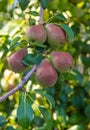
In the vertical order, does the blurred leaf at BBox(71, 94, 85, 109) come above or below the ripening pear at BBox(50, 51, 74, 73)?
below

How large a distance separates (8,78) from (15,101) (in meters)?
0.17

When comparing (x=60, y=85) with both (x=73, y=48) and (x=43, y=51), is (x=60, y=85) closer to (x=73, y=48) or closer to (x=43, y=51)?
(x=73, y=48)

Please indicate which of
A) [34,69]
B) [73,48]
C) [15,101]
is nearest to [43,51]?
[34,69]

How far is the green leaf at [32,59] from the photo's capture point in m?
1.32

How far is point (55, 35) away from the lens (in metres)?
1.31

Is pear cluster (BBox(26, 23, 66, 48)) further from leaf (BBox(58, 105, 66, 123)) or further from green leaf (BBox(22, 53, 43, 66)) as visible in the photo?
leaf (BBox(58, 105, 66, 123))

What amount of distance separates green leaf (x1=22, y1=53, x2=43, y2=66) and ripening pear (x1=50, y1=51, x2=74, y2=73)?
5cm

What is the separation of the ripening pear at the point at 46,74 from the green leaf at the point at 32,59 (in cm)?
3

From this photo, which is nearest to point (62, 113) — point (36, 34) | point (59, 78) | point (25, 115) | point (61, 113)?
point (61, 113)

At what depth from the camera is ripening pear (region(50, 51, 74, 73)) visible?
1.30 metres

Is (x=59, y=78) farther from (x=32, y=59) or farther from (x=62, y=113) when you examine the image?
(x=32, y=59)

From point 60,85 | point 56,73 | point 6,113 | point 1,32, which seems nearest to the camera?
point 56,73

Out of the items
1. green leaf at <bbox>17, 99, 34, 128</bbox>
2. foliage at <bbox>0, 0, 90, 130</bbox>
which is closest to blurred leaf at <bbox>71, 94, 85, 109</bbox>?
foliage at <bbox>0, 0, 90, 130</bbox>

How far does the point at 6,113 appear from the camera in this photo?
6.92 ft
